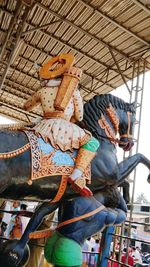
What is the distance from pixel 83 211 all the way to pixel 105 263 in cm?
96

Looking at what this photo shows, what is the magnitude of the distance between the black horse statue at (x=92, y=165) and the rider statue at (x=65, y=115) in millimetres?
141

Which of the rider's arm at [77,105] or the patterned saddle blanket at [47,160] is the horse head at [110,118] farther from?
the patterned saddle blanket at [47,160]

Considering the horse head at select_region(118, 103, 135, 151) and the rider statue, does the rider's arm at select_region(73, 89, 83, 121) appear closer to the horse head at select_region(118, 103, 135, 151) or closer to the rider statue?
the rider statue

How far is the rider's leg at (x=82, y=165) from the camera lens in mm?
1914

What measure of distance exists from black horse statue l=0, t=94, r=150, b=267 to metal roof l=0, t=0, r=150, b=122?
326cm

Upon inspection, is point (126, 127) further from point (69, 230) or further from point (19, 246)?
point (19, 246)

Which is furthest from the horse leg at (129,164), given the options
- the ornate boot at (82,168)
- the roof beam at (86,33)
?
the roof beam at (86,33)

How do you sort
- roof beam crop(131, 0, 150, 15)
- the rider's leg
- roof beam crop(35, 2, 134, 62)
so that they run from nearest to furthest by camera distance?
the rider's leg, roof beam crop(131, 0, 150, 15), roof beam crop(35, 2, 134, 62)

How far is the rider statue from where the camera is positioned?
1.99 meters

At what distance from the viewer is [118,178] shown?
2.23 metres

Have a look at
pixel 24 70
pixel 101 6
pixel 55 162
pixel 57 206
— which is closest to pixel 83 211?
pixel 57 206

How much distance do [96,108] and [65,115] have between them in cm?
36

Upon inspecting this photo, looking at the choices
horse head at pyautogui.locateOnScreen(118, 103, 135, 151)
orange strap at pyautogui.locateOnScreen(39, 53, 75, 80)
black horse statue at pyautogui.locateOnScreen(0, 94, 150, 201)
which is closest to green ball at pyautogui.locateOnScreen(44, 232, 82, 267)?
black horse statue at pyautogui.locateOnScreen(0, 94, 150, 201)

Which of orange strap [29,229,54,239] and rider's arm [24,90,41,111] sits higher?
rider's arm [24,90,41,111]
